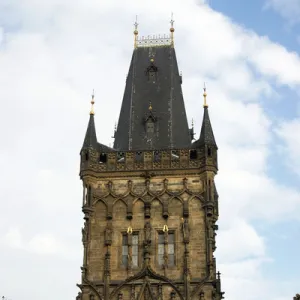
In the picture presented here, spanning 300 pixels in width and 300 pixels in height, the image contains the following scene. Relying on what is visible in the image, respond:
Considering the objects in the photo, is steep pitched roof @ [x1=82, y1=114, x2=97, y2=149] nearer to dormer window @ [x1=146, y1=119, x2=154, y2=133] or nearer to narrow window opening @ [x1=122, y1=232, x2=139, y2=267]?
dormer window @ [x1=146, y1=119, x2=154, y2=133]

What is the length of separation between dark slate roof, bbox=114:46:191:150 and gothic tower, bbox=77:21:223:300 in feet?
0.28

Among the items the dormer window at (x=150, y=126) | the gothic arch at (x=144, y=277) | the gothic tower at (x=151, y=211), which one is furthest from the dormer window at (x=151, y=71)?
the gothic arch at (x=144, y=277)

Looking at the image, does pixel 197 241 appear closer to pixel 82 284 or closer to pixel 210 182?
pixel 210 182

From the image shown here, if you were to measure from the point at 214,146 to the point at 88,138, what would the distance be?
24.0ft

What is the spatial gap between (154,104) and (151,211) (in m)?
7.67

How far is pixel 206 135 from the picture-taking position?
4025cm

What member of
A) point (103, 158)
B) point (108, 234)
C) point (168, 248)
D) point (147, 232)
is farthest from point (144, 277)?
point (103, 158)

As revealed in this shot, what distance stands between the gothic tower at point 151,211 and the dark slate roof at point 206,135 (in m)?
0.06

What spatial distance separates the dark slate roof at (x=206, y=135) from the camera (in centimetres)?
3991

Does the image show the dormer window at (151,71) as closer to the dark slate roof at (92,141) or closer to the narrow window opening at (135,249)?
the dark slate roof at (92,141)

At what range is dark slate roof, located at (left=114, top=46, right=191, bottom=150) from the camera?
41.5 meters

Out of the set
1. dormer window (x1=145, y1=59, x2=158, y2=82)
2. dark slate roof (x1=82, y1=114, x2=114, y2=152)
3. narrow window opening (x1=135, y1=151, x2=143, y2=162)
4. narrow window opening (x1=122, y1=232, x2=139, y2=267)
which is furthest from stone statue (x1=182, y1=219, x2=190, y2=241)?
dormer window (x1=145, y1=59, x2=158, y2=82)

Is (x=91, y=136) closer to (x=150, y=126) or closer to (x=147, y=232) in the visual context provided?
(x=150, y=126)

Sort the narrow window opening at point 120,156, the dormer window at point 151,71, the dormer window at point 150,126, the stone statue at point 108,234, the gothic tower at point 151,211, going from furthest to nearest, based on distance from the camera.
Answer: the dormer window at point 151,71
the dormer window at point 150,126
the narrow window opening at point 120,156
the stone statue at point 108,234
the gothic tower at point 151,211
